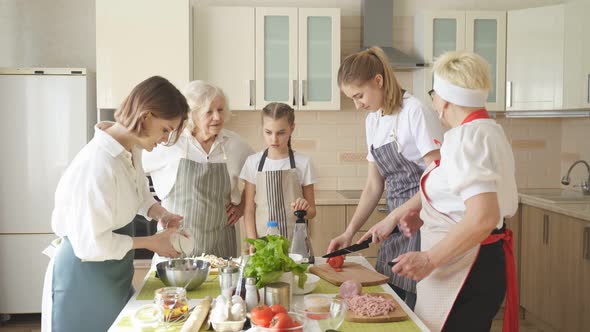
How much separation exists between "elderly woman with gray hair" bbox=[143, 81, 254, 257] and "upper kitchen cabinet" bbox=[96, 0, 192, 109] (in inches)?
56.6

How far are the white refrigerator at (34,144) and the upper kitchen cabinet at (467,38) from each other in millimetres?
2367

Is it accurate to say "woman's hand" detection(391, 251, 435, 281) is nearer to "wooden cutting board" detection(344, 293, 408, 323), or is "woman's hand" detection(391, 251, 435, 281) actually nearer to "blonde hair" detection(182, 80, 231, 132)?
"wooden cutting board" detection(344, 293, 408, 323)

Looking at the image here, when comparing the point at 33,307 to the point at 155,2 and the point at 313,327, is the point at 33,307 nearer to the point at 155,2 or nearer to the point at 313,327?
the point at 155,2

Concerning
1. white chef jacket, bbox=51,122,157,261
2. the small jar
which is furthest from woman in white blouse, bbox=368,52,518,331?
white chef jacket, bbox=51,122,157,261

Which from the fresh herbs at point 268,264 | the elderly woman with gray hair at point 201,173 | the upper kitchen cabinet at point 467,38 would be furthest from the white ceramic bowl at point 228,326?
the upper kitchen cabinet at point 467,38

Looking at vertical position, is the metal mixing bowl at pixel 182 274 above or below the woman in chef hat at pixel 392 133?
below

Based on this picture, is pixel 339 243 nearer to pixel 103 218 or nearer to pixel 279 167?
pixel 279 167

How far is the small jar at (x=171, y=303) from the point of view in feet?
5.64

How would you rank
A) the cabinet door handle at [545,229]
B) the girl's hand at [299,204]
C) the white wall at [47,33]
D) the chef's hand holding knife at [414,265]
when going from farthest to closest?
the white wall at [47,33] → the cabinet door handle at [545,229] → the girl's hand at [299,204] → the chef's hand holding knife at [414,265]

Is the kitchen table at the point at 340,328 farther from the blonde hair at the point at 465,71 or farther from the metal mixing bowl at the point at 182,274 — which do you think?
the blonde hair at the point at 465,71

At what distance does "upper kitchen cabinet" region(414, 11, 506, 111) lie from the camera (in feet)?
14.4

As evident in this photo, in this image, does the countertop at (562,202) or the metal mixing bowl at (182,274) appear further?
the countertop at (562,202)

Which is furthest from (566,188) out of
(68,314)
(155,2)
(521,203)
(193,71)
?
(68,314)

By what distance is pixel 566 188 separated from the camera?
4766 mm
